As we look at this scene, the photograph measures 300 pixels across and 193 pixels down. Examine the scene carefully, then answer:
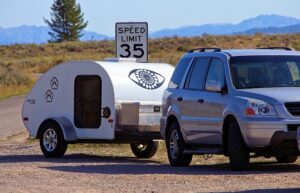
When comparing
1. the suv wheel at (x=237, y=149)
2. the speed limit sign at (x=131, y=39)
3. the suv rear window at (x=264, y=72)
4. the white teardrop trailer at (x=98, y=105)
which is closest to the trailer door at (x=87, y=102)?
the white teardrop trailer at (x=98, y=105)

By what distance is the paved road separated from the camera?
27803mm

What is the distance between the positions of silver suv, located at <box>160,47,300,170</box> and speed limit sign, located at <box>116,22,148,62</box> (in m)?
5.14

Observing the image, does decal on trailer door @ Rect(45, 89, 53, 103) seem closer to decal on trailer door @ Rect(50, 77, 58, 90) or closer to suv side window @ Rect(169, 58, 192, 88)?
decal on trailer door @ Rect(50, 77, 58, 90)

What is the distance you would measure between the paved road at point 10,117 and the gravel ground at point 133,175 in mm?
7505

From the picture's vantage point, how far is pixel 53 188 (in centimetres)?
1301

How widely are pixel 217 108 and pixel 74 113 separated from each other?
15.6ft

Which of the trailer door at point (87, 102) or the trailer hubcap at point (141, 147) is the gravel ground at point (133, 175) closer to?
the trailer hubcap at point (141, 147)

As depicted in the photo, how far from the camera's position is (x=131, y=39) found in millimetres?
22391

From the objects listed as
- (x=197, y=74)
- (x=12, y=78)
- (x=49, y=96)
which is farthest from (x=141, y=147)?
(x=12, y=78)

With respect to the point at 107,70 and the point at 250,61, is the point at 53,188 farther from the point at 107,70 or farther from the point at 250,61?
the point at 107,70

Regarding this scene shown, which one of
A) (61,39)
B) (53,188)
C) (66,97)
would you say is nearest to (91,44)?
(61,39)

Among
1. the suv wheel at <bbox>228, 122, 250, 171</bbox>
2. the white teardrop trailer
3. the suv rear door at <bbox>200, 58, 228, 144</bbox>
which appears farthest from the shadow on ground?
the suv rear door at <bbox>200, 58, 228, 144</bbox>

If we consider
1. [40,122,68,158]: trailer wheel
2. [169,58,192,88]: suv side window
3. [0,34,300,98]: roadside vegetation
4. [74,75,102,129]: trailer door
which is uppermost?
[169,58,192,88]: suv side window

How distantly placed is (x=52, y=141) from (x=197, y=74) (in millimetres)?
4209
